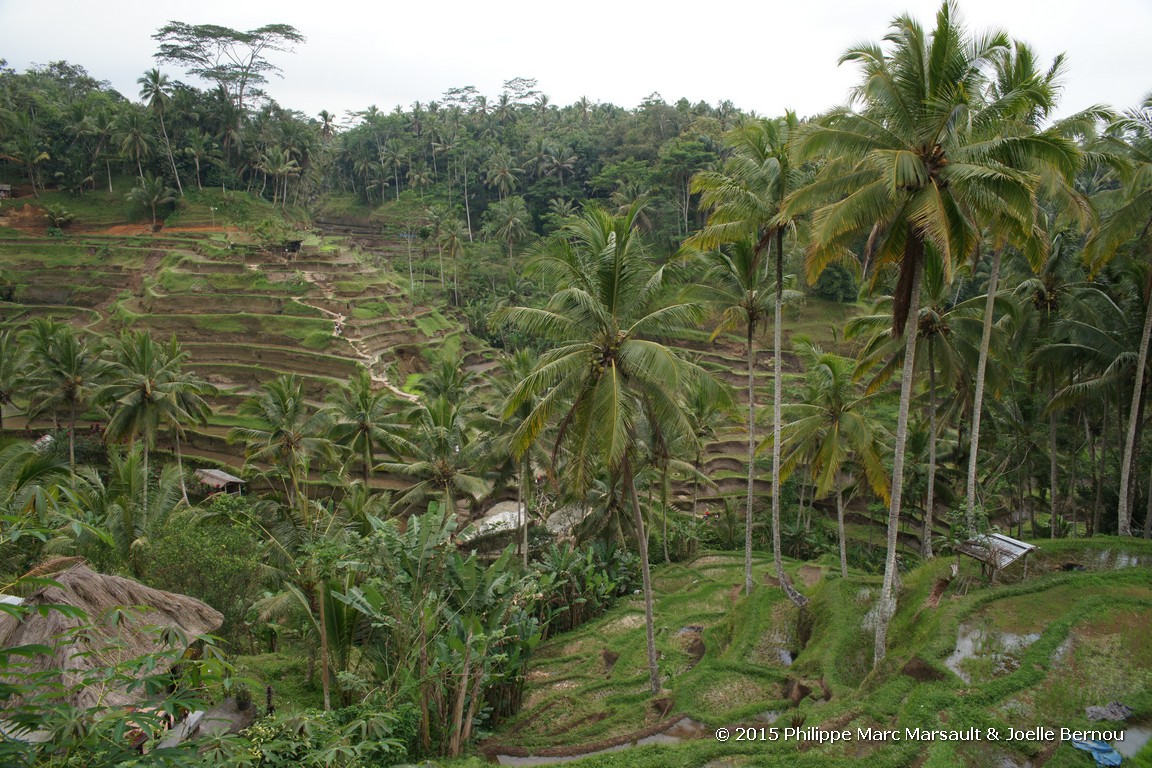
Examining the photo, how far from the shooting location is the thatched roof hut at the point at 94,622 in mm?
7652

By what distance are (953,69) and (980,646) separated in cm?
909

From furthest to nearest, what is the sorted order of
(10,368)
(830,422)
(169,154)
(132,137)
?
(169,154), (132,137), (10,368), (830,422)

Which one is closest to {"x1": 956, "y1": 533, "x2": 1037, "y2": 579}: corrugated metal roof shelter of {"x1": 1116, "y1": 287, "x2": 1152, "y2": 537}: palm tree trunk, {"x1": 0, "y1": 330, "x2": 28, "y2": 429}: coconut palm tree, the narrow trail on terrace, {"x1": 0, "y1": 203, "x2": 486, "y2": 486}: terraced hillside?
{"x1": 1116, "y1": 287, "x2": 1152, "y2": 537}: palm tree trunk

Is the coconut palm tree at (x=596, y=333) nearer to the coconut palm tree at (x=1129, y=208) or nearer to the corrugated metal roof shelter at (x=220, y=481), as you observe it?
the coconut palm tree at (x=1129, y=208)

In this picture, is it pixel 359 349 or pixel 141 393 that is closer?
pixel 141 393

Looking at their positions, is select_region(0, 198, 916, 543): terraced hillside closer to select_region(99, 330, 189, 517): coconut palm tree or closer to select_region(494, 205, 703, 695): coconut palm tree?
select_region(99, 330, 189, 517): coconut palm tree

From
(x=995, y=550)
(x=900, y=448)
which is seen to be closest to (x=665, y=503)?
(x=995, y=550)

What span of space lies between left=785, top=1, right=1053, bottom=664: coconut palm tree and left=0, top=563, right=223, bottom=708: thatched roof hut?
10685mm

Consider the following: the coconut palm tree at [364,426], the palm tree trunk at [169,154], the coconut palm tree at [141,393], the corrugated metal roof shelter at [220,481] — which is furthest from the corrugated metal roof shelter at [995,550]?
the palm tree trunk at [169,154]

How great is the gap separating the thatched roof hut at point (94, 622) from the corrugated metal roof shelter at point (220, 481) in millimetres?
20324

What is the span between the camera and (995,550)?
12.6 metres

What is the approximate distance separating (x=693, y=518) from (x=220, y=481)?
2198 centimetres

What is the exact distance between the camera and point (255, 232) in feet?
177

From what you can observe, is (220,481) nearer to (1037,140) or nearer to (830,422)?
(830,422)
